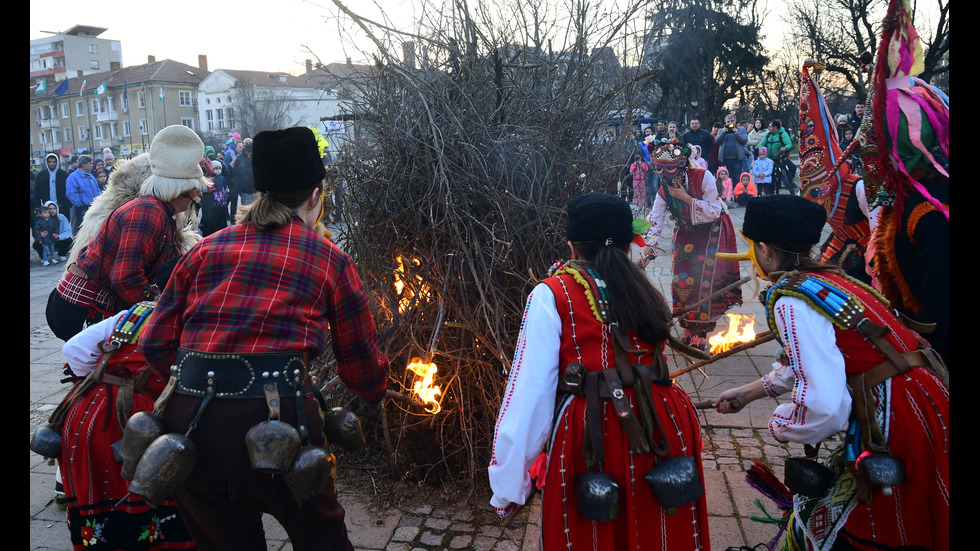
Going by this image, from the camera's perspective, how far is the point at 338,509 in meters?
2.33

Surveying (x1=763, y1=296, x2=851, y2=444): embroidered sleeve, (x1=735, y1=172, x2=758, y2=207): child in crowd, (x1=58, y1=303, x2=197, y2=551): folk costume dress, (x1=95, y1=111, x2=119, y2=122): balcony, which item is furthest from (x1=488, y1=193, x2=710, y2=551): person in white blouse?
(x1=95, y1=111, x2=119, y2=122): balcony

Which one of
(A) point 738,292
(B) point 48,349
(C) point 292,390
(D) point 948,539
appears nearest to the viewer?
(D) point 948,539

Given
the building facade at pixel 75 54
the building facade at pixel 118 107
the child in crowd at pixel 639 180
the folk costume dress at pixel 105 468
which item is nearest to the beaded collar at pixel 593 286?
the folk costume dress at pixel 105 468

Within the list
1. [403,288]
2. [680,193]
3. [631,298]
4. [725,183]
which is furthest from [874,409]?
[725,183]

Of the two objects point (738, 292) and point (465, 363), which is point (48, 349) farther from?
point (738, 292)

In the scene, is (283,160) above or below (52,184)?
above

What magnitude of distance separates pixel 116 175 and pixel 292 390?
2.32 m

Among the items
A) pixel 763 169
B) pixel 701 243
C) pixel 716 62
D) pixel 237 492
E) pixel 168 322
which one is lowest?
pixel 237 492

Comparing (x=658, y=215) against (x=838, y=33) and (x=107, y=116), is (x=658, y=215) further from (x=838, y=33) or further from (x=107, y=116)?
(x=107, y=116)

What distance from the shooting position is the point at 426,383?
3.40 meters

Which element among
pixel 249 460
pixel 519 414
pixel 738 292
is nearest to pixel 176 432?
pixel 249 460

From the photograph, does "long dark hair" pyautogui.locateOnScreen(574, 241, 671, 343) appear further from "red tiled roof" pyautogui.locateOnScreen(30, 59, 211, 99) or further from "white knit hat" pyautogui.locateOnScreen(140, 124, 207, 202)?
"red tiled roof" pyautogui.locateOnScreen(30, 59, 211, 99)

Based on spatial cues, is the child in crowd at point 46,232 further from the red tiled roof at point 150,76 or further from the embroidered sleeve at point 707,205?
the red tiled roof at point 150,76

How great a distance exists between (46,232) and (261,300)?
42.9 feet
